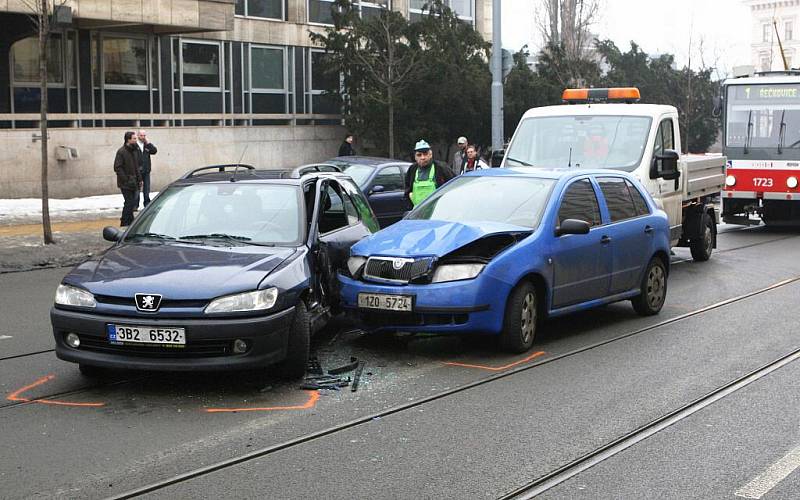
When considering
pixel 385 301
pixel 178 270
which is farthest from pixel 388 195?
pixel 178 270

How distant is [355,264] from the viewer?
8.98 m

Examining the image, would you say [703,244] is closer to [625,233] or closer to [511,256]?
[625,233]

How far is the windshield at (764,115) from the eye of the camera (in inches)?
841

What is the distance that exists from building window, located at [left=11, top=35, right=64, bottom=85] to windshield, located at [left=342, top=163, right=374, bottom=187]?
11580 mm

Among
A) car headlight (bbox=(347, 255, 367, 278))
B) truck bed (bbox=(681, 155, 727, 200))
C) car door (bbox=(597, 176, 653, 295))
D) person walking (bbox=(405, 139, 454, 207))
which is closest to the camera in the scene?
car headlight (bbox=(347, 255, 367, 278))

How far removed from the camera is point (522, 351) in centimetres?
888

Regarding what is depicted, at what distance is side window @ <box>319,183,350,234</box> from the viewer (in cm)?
933

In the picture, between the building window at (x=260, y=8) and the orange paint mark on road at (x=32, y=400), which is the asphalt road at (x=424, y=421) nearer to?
the orange paint mark on road at (x=32, y=400)

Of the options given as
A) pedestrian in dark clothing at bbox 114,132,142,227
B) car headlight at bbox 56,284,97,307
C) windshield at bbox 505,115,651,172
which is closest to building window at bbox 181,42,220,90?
pedestrian in dark clothing at bbox 114,132,142,227

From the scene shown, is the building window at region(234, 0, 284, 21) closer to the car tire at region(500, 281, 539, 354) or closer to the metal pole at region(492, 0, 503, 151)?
the metal pole at region(492, 0, 503, 151)

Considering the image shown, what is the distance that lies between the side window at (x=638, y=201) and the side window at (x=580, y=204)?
33.0 inches

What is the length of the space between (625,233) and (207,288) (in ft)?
15.3

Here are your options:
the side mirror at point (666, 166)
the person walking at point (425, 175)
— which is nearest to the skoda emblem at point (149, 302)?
the person walking at point (425, 175)

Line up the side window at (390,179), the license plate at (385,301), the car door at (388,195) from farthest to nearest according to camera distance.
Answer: the side window at (390,179) < the car door at (388,195) < the license plate at (385,301)
